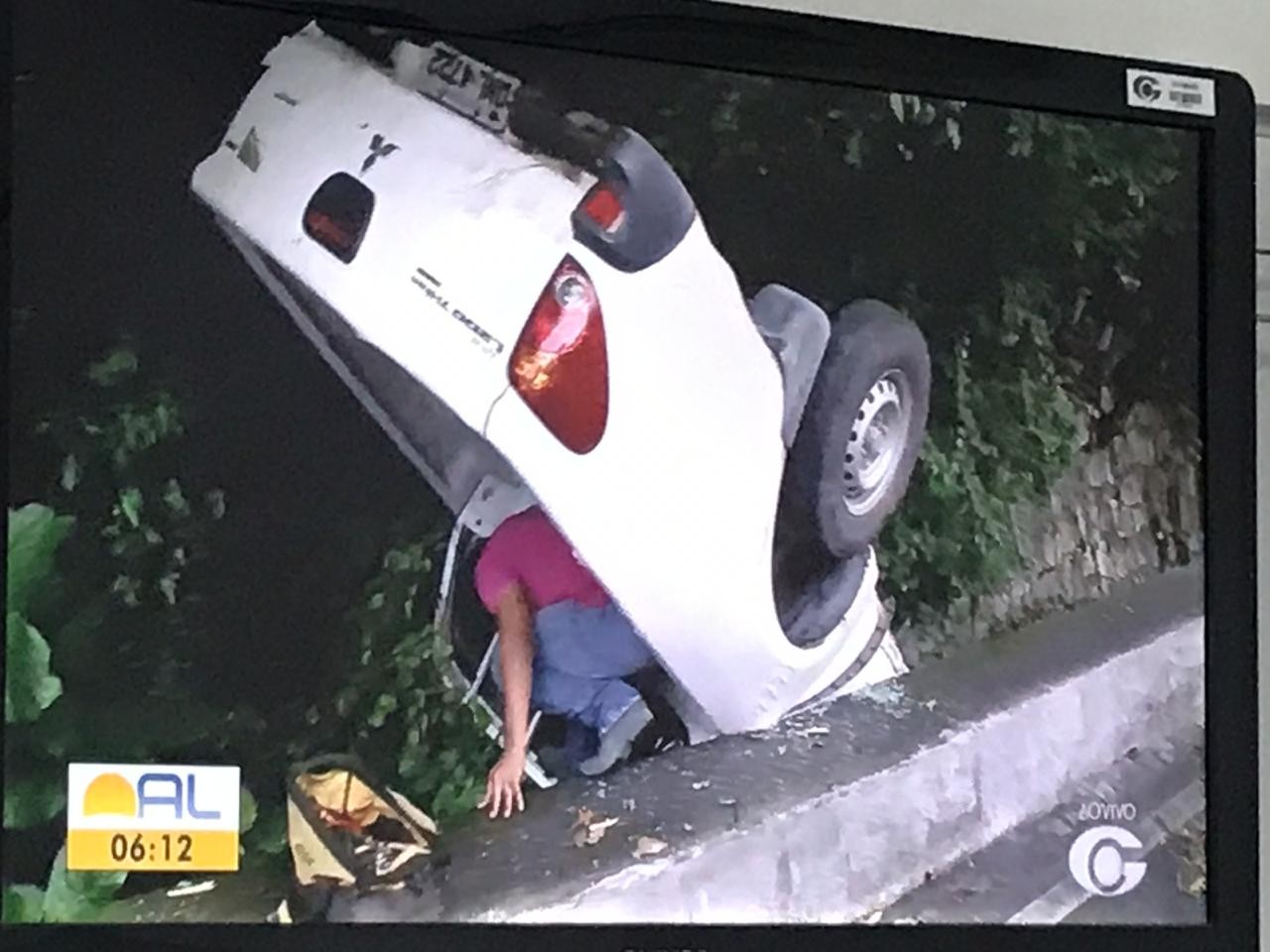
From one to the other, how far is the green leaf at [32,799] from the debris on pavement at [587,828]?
0.23m

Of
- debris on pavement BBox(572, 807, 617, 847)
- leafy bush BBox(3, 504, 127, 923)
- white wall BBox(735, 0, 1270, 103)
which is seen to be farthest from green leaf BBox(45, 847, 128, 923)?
white wall BBox(735, 0, 1270, 103)

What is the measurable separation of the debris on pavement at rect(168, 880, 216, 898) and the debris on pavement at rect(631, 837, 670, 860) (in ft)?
0.65

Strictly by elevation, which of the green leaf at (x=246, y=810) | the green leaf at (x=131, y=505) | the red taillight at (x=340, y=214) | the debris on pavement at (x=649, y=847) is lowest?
the debris on pavement at (x=649, y=847)

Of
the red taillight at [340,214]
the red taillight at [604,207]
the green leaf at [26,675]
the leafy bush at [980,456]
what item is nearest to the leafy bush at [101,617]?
the green leaf at [26,675]

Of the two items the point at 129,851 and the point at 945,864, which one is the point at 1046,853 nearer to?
the point at 945,864

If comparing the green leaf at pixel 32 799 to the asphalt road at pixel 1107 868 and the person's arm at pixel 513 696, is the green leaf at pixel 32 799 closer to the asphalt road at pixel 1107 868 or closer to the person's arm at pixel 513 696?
the person's arm at pixel 513 696

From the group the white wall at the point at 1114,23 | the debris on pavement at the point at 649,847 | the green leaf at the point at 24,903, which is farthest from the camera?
the white wall at the point at 1114,23

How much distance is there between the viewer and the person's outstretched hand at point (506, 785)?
94cm

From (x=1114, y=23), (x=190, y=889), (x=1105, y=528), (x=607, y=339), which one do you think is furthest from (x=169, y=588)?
(x=1114, y=23)

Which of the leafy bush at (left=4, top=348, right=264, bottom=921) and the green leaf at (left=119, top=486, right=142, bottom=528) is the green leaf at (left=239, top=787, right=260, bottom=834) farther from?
the green leaf at (left=119, top=486, right=142, bottom=528)

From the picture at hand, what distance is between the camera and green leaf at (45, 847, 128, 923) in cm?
87

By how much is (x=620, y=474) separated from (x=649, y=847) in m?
0.18

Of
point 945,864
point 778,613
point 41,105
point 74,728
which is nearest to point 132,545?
point 74,728

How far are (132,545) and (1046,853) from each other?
48 cm
